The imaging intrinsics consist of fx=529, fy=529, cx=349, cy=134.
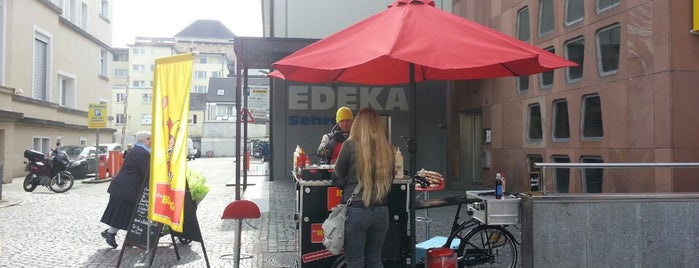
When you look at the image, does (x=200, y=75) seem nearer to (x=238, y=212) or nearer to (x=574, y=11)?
(x=574, y=11)

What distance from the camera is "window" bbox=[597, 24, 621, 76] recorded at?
9172mm

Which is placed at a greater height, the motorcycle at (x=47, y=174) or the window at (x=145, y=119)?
the window at (x=145, y=119)

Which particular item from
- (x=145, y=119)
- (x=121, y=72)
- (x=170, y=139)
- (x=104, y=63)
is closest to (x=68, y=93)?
(x=104, y=63)

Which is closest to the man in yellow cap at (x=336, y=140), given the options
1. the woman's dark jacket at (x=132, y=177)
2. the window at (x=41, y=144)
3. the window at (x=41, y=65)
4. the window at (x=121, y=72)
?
the woman's dark jacket at (x=132, y=177)

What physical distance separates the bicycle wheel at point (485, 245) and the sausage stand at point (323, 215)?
0.86 meters

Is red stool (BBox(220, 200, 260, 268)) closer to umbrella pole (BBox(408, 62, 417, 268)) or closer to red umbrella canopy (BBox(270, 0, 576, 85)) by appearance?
red umbrella canopy (BBox(270, 0, 576, 85))

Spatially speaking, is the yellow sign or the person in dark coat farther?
the yellow sign

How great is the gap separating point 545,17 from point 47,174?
13.9 meters

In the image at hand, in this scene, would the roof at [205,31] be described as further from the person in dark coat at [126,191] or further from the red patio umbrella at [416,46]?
the red patio umbrella at [416,46]

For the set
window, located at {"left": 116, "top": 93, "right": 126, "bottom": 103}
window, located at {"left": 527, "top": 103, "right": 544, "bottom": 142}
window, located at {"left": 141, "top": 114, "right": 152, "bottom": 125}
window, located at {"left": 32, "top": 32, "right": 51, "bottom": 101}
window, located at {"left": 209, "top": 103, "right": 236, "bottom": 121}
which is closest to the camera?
window, located at {"left": 527, "top": 103, "right": 544, "bottom": 142}

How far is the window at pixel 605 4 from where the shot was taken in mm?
9194

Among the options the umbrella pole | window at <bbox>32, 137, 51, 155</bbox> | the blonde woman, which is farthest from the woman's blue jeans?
window at <bbox>32, 137, 51, 155</bbox>

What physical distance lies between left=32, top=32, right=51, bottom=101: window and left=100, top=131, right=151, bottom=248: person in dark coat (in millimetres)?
20363

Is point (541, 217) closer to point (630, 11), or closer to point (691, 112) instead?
point (691, 112)
